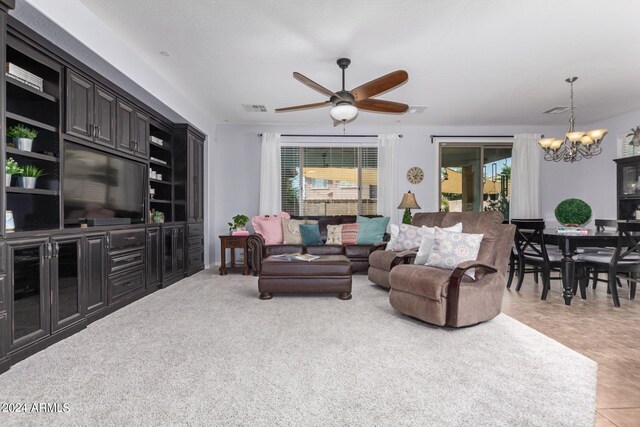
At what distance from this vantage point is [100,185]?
3.42 metres

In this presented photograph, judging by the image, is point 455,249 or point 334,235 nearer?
point 455,249

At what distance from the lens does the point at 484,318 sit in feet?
9.41

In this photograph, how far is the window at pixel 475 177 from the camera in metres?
6.89

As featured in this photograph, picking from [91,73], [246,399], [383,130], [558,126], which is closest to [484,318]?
[246,399]

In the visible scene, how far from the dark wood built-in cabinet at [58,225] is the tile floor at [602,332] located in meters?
3.34

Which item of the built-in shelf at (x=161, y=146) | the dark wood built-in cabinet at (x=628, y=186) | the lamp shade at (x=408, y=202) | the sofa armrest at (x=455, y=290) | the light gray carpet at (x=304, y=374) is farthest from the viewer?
the lamp shade at (x=408, y=202)

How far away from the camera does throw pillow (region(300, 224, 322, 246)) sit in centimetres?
566

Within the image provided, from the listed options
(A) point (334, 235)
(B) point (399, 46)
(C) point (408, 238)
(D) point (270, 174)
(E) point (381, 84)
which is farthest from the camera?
(D) point (270, 174)

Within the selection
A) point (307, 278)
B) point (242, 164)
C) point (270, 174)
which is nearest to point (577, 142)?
point (307, 278)

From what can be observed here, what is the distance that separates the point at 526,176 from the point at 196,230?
620 centimetres

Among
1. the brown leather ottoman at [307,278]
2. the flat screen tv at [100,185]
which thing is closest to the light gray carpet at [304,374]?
the brown leather ottoman at [307,278]

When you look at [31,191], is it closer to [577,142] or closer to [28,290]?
[28,290]

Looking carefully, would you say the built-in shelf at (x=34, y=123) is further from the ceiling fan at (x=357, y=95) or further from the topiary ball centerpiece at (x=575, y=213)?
the topiary ball centerpiece at (x=575, y=213)

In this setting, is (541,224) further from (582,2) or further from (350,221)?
(350,221)
